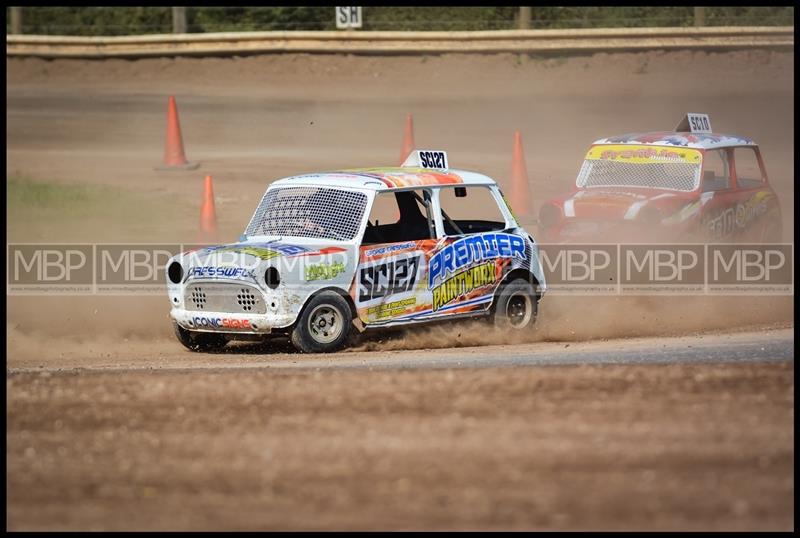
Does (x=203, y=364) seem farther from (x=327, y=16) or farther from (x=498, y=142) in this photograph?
(x=327, y=16)

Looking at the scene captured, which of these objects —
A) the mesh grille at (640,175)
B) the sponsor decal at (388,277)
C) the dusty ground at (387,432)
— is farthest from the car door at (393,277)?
the mesh grille at (640,175)

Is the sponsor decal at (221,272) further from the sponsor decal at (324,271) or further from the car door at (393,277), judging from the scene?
the car door at (393,277)

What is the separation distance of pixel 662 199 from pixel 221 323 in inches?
213

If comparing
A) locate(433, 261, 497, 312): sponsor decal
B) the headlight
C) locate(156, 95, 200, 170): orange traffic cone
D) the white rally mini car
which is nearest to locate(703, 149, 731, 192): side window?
the white rally mini car

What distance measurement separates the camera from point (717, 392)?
7.84m

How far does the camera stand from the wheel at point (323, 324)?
10211 mm

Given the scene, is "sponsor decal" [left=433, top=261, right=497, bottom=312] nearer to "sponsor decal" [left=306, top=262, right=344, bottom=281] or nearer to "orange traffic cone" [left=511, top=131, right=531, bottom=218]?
"sponsor decal" [left=306, top=262, right=344, bottom=281]

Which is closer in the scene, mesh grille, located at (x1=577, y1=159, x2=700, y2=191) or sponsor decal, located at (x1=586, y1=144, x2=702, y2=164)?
mesh grille, located at (x1=577, y1=159, x2=700, y2=191)

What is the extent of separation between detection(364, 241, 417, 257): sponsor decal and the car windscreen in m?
4.15

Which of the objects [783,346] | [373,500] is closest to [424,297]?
[783,346]

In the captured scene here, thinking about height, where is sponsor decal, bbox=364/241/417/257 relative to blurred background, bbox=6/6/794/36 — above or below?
below

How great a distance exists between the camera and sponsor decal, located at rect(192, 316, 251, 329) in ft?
33.6

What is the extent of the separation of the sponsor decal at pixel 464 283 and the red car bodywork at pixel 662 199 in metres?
2.45

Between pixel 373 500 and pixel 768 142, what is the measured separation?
1851 cm
